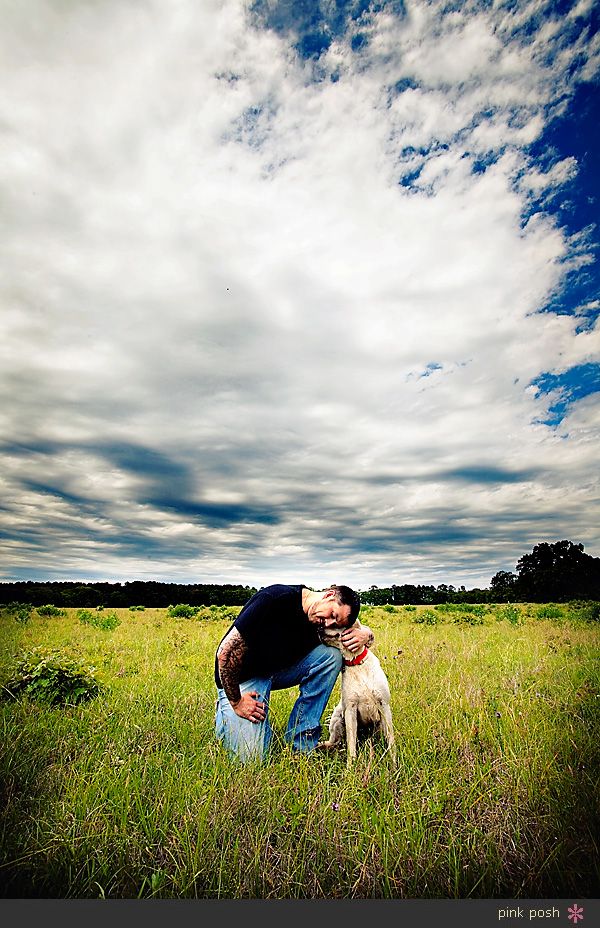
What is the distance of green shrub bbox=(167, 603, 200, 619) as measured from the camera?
1996cm

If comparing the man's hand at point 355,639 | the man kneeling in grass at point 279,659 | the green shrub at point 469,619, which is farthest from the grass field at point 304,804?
the green shrub at point 469,619

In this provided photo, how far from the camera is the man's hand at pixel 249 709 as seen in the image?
4.43m

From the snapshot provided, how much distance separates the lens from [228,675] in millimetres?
4480

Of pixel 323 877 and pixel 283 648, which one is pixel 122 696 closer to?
pixel 283 648

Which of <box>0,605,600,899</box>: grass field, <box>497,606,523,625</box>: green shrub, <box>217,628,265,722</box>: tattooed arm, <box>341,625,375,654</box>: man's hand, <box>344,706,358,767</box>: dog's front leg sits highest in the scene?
<box>497,606,523,625</box>: green shrub

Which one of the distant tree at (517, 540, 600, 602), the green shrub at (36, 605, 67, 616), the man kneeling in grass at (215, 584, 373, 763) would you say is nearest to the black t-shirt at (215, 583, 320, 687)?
the man kneeling in grass at (215, 584, 373, 763)

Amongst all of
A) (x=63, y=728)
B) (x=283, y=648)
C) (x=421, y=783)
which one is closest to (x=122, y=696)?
(x=63, y=728)

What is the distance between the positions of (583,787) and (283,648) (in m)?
2.50

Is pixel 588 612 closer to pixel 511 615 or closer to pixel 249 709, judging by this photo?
pixel 511 615

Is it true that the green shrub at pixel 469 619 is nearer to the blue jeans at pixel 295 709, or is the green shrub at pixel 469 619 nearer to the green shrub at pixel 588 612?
the green shrub at pixel 588 612

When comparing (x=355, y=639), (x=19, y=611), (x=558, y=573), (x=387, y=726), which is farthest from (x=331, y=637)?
(x=19, y=611)

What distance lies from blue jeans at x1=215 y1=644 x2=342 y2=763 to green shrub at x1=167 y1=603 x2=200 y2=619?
15541mm

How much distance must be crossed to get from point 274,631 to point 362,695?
940 millimetres

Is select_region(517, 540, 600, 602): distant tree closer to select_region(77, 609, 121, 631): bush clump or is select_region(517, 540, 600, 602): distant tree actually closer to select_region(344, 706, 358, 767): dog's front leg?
select_region(344, 706, 358, 767): dog's front leg
